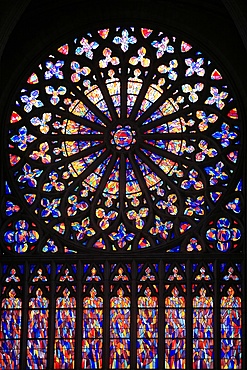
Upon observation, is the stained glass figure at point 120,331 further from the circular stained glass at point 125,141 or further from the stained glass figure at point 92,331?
the circular stained glass at point 125,141

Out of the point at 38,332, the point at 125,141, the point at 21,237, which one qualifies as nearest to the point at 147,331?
the point at 38,332

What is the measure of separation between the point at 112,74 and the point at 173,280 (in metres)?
3.99

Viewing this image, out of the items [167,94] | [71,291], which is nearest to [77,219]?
[71,291]

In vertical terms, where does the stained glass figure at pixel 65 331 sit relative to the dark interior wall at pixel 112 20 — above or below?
below

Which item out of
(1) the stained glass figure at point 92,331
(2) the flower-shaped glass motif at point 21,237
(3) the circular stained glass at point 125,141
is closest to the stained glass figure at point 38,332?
(1) the stained glass figure at point 92,331

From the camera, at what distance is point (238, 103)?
24.2 m

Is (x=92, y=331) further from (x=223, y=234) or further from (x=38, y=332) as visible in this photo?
(x=223, y=234)

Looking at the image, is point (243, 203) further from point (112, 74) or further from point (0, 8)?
point (0, 8)

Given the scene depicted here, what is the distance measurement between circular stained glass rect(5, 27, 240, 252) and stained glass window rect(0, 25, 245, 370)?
0.9 inches

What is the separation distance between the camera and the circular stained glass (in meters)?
23.9

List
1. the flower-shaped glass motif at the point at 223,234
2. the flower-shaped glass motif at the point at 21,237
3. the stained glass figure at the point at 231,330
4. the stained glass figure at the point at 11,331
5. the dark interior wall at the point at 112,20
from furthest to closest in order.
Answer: the dark interior wall at the point at 112,20, the flower-shaped glass motif at the point at 21,237, the flower-shaped glass motif at the point at 223,234, the stained glass figure at the point at 11,331, the stained glass figure at the point at 231,330

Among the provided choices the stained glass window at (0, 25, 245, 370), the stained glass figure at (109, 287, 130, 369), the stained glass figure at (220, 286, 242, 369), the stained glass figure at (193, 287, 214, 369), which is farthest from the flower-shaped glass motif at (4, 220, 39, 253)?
the stained glass figure at (220, 286, 242, 369)

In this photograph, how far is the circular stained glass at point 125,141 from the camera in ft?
78.5

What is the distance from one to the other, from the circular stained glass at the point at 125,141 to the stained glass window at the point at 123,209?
0.02 meters
